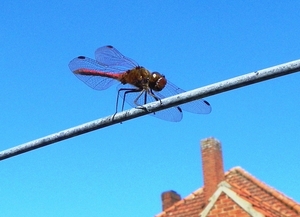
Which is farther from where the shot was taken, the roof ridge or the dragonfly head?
the roof ridge

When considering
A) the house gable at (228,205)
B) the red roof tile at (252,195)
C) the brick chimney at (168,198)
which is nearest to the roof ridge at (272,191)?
the red roof tile at (252,195)

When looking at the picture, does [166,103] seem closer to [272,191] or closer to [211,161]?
[272,191]

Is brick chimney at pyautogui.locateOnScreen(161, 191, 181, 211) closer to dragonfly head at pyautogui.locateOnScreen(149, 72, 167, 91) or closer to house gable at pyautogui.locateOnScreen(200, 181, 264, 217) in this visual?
house gable at pyautogui.locateOnScreen(200, 181, 264, 217)

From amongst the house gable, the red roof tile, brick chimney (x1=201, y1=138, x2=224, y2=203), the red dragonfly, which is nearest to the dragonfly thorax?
the red dragonfly

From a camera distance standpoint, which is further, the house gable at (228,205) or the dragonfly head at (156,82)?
the house gable at (228,205)

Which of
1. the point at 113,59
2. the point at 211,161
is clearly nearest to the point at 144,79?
the point at 113,59

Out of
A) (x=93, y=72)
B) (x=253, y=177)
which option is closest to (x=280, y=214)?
(x=253, y=177)

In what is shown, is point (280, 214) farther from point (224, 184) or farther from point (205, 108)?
point (205, 108)

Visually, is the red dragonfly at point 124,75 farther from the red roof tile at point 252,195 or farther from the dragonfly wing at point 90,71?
the red roof tile at point 252,195
